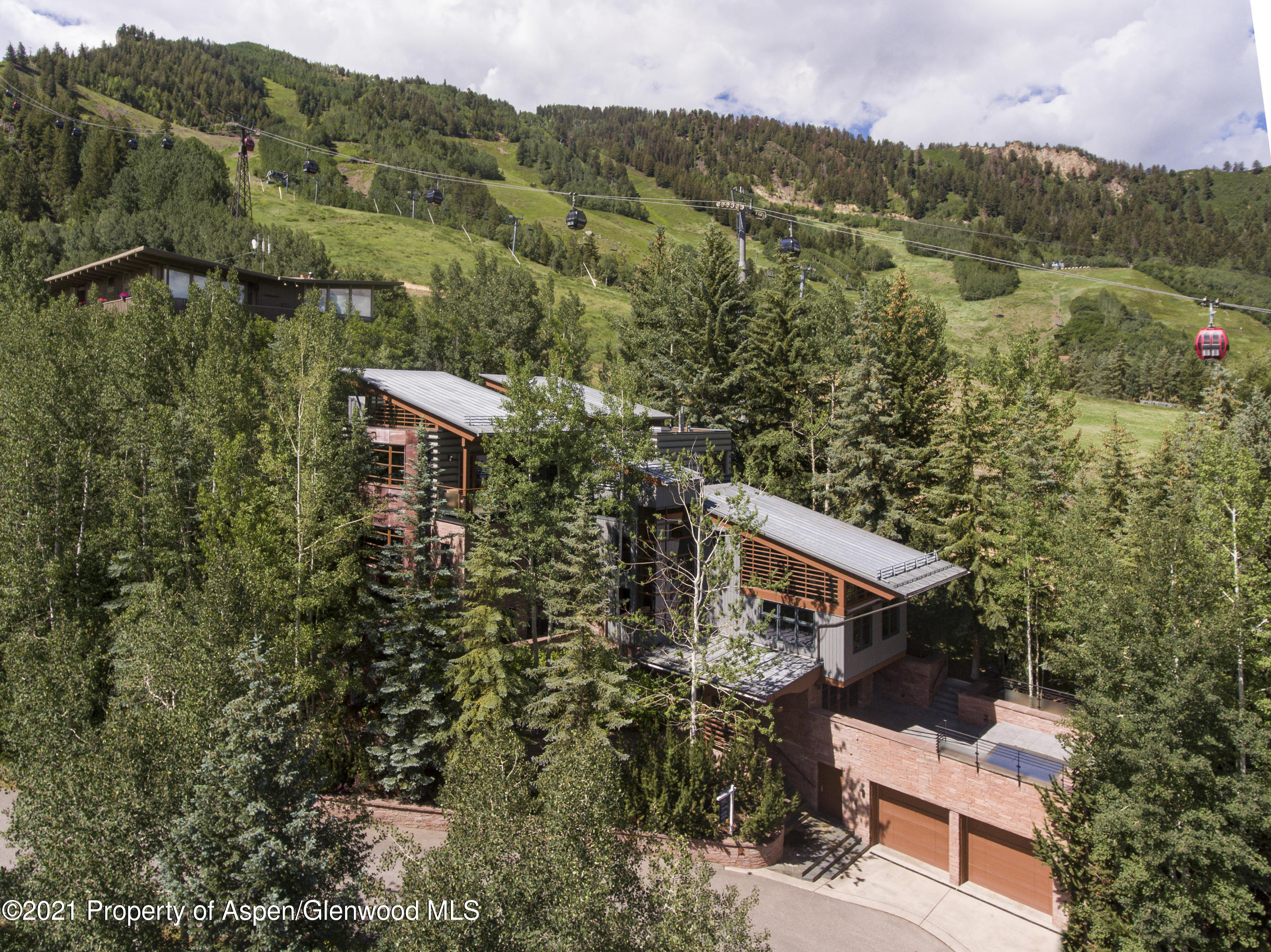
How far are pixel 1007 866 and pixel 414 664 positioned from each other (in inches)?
709

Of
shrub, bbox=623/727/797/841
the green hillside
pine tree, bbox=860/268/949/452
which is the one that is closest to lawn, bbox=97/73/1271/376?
the green hillside

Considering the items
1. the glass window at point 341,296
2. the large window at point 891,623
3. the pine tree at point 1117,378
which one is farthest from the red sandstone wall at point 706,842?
the pine tree at point 1117,378

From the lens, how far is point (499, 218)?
4948 inches

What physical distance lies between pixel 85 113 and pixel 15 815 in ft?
578

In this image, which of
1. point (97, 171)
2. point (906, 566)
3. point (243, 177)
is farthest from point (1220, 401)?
point (97, 171)

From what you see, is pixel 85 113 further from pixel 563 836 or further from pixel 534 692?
pixel 563 836

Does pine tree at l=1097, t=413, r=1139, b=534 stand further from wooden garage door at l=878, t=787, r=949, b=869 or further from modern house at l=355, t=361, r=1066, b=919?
wooden garage door at l=878, t=787, r=949, b=869

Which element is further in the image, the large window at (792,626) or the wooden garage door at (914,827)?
the large window at (792,626)

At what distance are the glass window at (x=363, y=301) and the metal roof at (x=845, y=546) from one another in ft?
99.4

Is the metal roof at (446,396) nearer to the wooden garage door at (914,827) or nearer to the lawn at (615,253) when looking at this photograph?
the wooden garage door at (914,827)

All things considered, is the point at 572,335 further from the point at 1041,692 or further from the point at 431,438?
the point at 1041,692

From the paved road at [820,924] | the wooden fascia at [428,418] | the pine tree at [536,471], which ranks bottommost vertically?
the paved road at [820,924]

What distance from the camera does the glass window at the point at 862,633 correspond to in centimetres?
2386

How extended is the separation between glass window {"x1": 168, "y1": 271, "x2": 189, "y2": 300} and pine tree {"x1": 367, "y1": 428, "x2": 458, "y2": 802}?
28.0m
